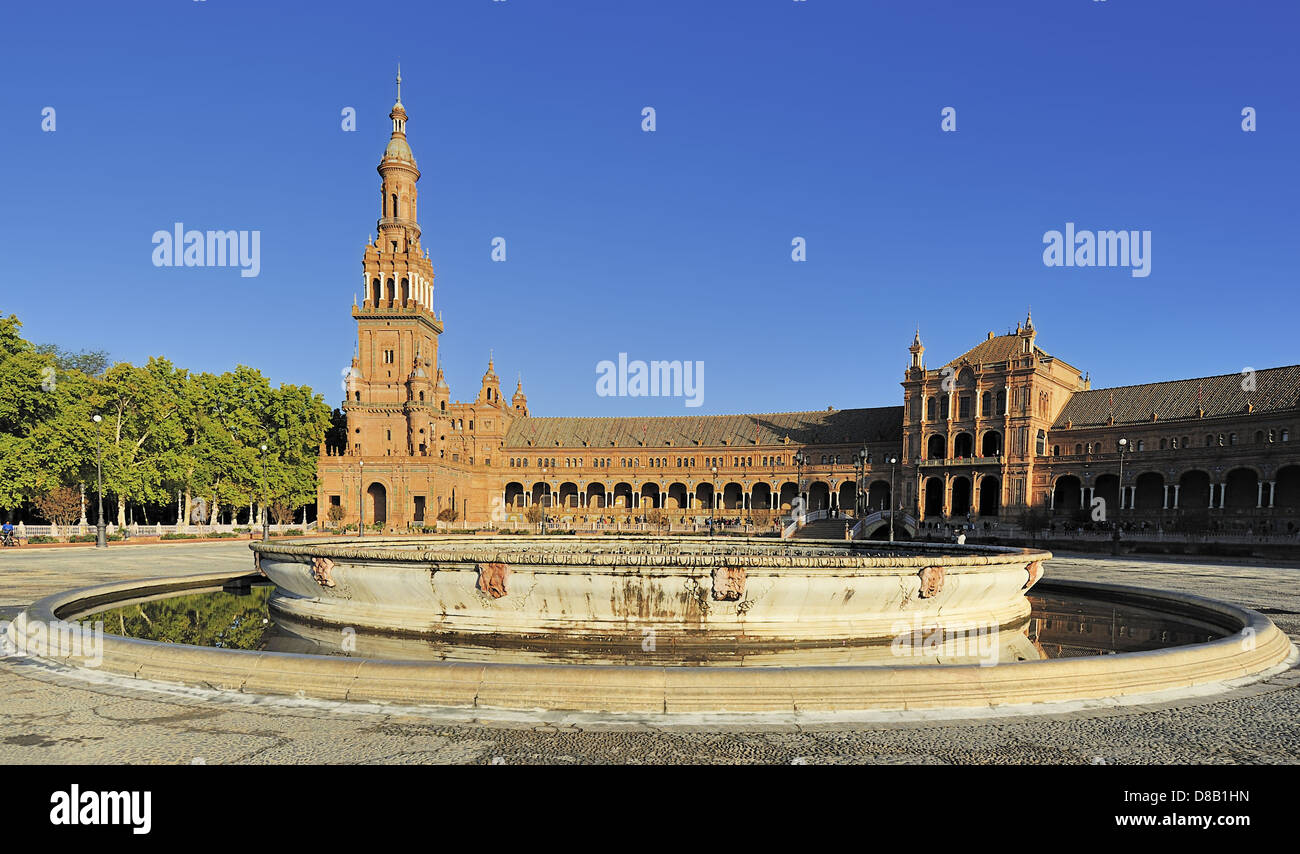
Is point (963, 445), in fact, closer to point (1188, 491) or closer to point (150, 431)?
point (1188, 491)

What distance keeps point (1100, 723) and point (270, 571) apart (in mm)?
12167

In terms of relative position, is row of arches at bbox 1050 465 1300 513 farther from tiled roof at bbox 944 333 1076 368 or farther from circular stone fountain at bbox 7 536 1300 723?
circular stone fountain at bbox 7 536 1300 723

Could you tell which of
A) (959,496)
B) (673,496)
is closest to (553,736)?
(959,496)

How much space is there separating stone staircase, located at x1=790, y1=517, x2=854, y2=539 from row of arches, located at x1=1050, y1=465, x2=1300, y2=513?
844 inches

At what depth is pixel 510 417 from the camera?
102 metres

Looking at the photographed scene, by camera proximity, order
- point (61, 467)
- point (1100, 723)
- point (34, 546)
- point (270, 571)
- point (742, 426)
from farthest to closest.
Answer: point (742, 426) → point (61, 467) → point (34, 546) → point (270, 571) → point (1100, 723)

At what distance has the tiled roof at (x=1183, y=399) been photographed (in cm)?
6338

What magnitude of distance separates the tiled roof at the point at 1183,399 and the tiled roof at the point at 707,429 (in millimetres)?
19453

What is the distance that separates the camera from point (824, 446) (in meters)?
89.5

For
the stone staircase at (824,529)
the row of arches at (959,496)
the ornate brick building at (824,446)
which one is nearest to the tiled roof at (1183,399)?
the ornate brick building at (824,446)

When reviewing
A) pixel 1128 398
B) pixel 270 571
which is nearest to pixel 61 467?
pixel 270 571

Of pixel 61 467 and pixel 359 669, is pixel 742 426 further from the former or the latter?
pixel 359 669

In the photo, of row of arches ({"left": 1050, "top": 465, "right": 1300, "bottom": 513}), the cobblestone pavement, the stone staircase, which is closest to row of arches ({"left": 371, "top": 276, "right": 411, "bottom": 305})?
the stone staircase

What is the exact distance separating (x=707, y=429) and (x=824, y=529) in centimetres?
3884
